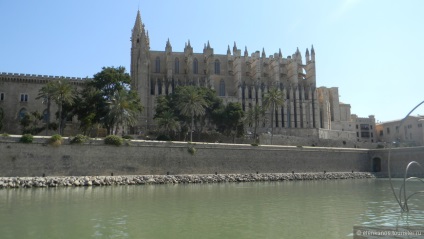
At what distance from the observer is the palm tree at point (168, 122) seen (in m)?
48.1

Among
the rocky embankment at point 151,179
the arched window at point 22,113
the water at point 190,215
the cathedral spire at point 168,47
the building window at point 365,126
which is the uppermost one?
the cathedral spire at point 168,47

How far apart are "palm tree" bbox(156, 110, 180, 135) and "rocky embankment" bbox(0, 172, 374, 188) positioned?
476 inches

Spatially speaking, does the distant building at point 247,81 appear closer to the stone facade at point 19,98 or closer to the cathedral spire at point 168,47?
the cathedral spire at point 168,47

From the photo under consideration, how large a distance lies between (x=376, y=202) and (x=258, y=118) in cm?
3504

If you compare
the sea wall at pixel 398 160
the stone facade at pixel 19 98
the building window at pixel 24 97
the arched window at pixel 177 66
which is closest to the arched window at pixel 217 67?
the arched window at pixel 177 66

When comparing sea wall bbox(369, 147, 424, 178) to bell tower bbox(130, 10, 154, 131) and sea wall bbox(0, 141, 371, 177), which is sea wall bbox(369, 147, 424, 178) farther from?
bell tower bbox(130, 10, 154, 131)

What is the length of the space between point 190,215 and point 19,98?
4375 centimetres

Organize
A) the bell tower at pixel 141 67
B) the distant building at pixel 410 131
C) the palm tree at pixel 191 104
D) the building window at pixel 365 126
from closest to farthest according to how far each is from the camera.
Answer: the palm tree at pixel 191 104 → the bell tower at pixel 141 67 → the distant building at pixel 410 131 → the building window at pixel 365 126

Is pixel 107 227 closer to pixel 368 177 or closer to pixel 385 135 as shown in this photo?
pixel 368 177

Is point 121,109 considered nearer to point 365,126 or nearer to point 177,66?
point 177,66

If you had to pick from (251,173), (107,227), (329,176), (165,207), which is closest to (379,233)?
(107,227)

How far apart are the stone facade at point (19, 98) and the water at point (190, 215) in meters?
30.4

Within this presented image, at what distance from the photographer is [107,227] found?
14117mm

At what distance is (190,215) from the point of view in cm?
1725
